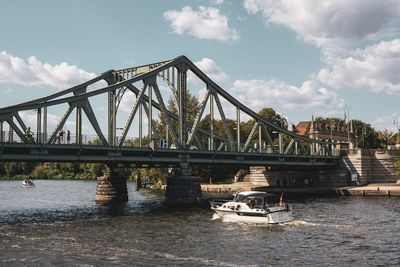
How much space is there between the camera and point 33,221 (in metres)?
55.1

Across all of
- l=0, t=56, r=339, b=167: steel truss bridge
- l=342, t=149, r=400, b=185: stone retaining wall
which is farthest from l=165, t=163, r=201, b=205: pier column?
l=342, t=149, r=400, b=185: stone retaining wall

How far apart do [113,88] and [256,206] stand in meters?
31.4

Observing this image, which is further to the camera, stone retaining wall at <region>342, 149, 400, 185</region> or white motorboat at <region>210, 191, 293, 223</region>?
stone retaining wall at <region>342, 149, 400, 185</region>

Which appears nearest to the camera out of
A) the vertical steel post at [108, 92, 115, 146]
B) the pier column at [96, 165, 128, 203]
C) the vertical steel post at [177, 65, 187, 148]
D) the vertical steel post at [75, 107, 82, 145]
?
the vertical steel post at [75, 107, 82, 145]

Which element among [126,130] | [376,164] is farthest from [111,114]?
[376,164]

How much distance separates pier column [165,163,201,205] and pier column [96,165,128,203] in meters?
8.34

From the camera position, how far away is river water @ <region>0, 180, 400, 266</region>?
34.2 m

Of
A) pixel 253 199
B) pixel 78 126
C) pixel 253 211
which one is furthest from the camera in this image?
pixel 78 126

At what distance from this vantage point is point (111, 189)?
81.2 meters

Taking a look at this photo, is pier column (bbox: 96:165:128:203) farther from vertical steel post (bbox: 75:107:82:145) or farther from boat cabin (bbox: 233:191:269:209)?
boat cabin (bbox: 233:191:269:209)

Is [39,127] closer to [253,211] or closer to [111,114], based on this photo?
[111,114]

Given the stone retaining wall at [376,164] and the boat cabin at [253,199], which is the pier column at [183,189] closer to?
the boat cabin at [253,199]

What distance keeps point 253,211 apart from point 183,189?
84.3 feet

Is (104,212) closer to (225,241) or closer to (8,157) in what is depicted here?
(8,157)
